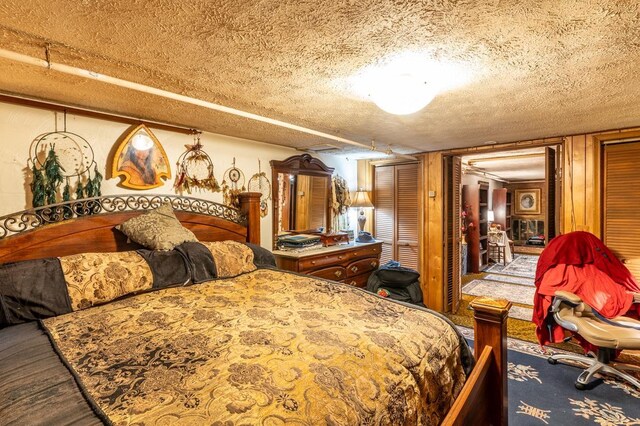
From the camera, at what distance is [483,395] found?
146cm

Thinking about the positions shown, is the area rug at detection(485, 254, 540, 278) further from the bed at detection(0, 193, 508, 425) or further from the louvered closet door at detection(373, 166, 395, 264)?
the bed at detection(0, 193, 508, 425)

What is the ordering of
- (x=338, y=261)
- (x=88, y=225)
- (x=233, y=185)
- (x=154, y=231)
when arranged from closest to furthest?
(x=88, y=225), (x=154, y=231), (x=233, y=185), (x=338, y=261)

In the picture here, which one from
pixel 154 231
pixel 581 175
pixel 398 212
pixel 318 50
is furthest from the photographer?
pixel 398 212

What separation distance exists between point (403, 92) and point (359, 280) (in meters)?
2.95

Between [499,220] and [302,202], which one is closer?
[302,202]

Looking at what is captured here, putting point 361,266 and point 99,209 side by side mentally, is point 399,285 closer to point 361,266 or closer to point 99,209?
point 361,266

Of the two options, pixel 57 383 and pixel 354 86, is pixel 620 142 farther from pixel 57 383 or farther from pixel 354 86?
pixel 57 383

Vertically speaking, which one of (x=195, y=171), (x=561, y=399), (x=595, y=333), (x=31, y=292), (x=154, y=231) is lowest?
(x=561, y=399)

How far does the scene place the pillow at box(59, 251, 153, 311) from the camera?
5.92ft

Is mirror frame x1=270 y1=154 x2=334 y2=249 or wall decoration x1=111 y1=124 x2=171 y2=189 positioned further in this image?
mirror frame x1=270 y1=154 x2=334 y2=249

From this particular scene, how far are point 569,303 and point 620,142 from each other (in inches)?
70.1

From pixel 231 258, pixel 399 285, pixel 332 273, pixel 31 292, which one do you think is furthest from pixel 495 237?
pixel 31 292

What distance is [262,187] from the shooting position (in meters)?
3.72

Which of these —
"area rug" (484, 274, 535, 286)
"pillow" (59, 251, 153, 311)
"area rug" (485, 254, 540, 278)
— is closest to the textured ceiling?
"pillow" (59, 251, 153, 311)
